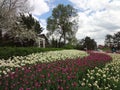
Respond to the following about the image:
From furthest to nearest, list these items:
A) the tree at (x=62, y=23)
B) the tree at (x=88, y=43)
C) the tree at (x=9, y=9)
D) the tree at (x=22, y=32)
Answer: the tree at (x=88, y=43)
the tree at (x=62, y=23)
the tree at (x=22, y=32)
the tree at (x=9, y=9)

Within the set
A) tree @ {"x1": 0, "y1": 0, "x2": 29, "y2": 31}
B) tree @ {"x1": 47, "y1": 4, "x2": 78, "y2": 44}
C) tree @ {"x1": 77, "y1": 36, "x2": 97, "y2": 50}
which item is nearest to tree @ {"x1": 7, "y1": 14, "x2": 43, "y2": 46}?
tree @ {"x1": 0, "y1": 0, "x2": 29, "y2": 31}

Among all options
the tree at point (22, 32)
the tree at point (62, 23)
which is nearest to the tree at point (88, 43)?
the tree at point (62, 23)

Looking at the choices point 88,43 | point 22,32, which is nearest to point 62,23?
point 88,43

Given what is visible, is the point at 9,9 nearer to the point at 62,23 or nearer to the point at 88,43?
the point at 62,23

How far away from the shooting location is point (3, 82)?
7059 mm

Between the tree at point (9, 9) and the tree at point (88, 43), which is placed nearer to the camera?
the tree at point (9, 9)

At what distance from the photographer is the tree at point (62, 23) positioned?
71.6m

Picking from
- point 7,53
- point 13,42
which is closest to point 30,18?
point 13,42

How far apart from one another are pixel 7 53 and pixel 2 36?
17375 mm

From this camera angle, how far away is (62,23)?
236 ft

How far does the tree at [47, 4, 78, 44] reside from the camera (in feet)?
235

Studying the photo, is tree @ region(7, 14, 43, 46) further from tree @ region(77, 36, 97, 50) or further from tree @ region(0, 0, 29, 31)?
tree @ region(77, 36, 97, 50)

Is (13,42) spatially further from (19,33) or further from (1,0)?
(1,0)

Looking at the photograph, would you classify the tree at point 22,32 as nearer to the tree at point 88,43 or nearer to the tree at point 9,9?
the tree at point 9,9
